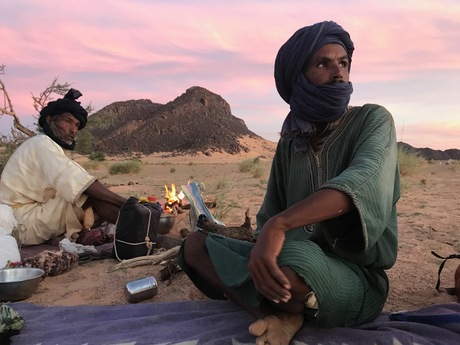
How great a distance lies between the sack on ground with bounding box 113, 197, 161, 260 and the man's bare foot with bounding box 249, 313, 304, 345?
245 cm

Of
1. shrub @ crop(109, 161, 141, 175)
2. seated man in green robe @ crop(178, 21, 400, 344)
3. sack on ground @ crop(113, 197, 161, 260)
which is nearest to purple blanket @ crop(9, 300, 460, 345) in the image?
seated man in green robe @ crop(178, 21, 400, 344)

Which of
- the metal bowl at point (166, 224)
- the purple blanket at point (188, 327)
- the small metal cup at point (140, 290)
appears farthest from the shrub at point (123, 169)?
the purple blanket at point (188, 327)

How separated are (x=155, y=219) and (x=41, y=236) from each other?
4.83 ft

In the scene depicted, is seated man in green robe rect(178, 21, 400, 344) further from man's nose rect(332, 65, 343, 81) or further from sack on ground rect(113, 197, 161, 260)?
sack on ground rect(113, 197, 161, 260)

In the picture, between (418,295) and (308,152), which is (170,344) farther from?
(418,295)

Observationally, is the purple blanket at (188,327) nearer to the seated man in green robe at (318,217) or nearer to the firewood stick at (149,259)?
the seated man in green robe at (318,217)

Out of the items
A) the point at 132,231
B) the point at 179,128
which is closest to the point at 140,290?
the point at 132,231

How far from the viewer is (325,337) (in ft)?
7.34

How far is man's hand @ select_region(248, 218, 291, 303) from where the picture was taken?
1.84 m

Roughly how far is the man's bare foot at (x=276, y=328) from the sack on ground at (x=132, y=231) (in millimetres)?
2451

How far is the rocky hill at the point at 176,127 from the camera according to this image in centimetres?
5855

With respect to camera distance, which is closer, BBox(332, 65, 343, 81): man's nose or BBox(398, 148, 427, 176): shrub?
BBox(332, 65, 343, 81): man's nose

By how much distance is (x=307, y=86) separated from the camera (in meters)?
2.45

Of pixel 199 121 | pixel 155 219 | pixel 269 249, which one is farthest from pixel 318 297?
pixel 199 121
